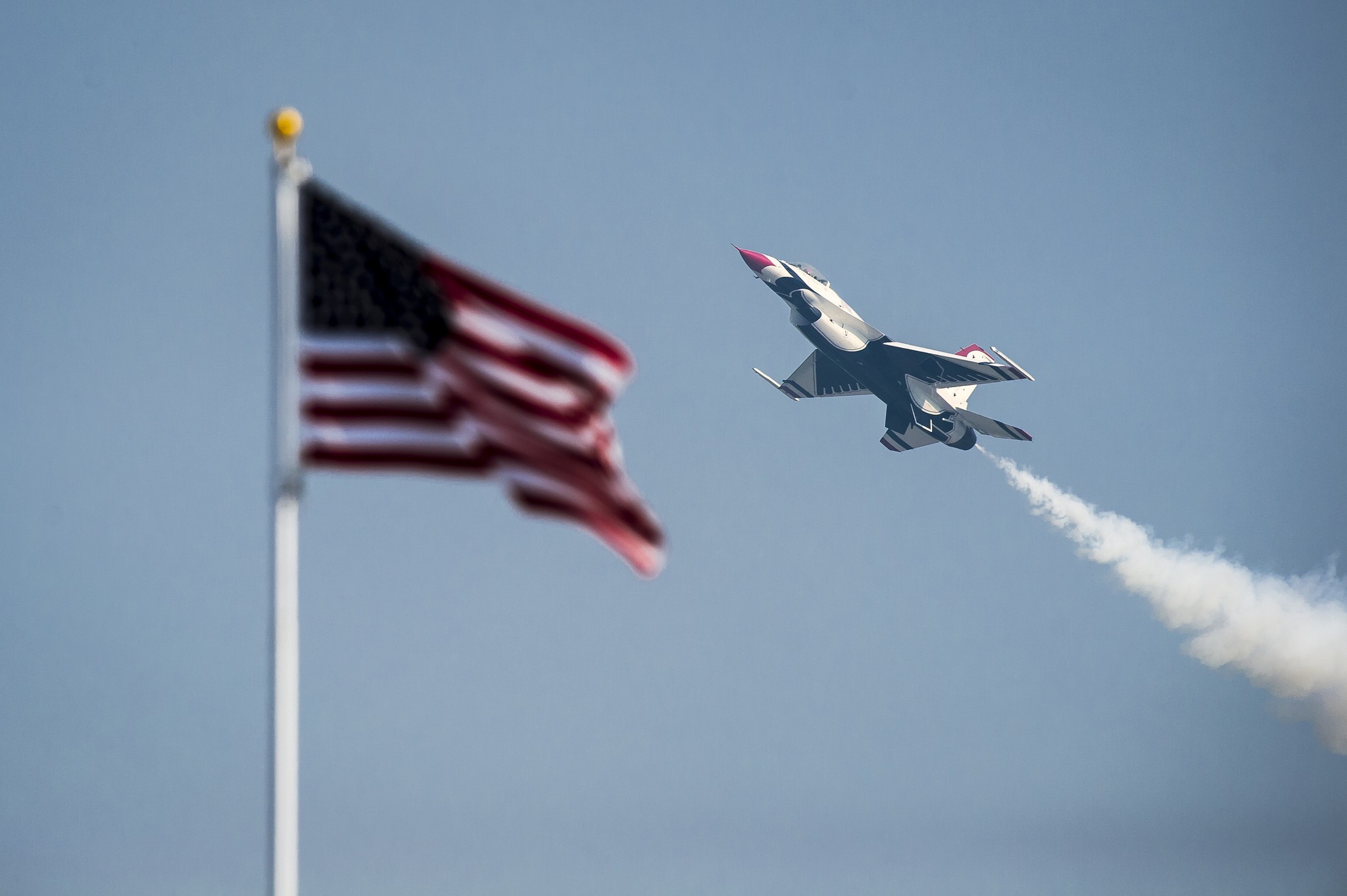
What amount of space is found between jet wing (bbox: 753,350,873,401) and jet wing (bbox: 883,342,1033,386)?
7.65 m

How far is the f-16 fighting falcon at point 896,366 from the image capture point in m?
103

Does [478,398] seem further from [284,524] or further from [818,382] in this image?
[818,382]

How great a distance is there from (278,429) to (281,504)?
923mm

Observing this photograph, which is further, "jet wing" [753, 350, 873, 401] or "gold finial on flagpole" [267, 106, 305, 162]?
"jet wing" [753, 350, 873, 401]

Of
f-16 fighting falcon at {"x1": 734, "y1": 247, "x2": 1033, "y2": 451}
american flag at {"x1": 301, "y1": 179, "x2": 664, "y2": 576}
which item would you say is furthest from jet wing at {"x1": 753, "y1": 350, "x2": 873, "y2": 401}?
american flag at {"x1": 301, "y1": 179, "x2": 664, "y2": 576}

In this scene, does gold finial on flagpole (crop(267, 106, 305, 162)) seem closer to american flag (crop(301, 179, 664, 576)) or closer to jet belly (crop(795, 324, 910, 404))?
american flag (crop(301, 179, 664, 576))

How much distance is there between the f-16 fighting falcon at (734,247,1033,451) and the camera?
10331 cm

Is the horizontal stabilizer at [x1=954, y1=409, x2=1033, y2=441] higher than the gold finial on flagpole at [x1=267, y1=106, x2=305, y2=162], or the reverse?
the horizontal stabilizer at [x1=954, y1=409, x2=1033, y2=441]

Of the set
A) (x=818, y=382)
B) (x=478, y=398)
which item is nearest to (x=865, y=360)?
(x=818, y=382)

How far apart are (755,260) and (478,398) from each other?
83.6 metres

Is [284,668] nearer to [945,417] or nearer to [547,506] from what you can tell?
[547,506]

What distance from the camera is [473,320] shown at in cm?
2130

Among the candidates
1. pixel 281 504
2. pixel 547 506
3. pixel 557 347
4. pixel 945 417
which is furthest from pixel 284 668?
pixel 945 417

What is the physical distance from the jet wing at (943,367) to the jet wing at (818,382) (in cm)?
765
